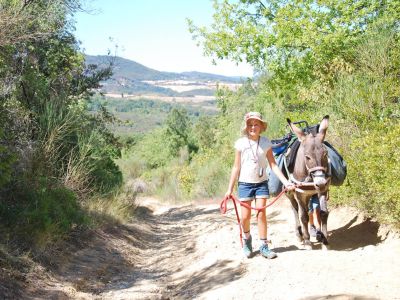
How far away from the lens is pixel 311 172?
25.5 feet

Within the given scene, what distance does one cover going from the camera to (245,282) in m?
6.66

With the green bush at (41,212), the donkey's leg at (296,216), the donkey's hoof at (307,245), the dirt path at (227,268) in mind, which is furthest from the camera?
the donkey's leg at (296,216)

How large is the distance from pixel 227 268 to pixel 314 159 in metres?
2.31

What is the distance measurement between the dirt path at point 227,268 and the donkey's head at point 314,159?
1179 mm

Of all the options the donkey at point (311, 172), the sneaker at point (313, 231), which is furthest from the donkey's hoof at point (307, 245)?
the sneaker at point (313, 231)

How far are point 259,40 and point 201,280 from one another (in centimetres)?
1583

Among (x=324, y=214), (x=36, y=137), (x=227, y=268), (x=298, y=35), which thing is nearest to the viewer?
(x=227, y=268)

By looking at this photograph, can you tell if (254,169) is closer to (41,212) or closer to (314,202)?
(314,202)

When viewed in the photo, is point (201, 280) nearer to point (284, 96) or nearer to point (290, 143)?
point (290, 143)

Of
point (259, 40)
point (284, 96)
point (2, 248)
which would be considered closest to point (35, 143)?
point (2, 248)

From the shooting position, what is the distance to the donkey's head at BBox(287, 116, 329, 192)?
765 cm

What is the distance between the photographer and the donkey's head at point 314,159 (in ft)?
25.1

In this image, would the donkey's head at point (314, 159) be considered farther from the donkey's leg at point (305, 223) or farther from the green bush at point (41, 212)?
the green bush at point (41, 212)

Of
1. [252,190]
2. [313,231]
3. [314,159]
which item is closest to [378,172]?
[313,231]
